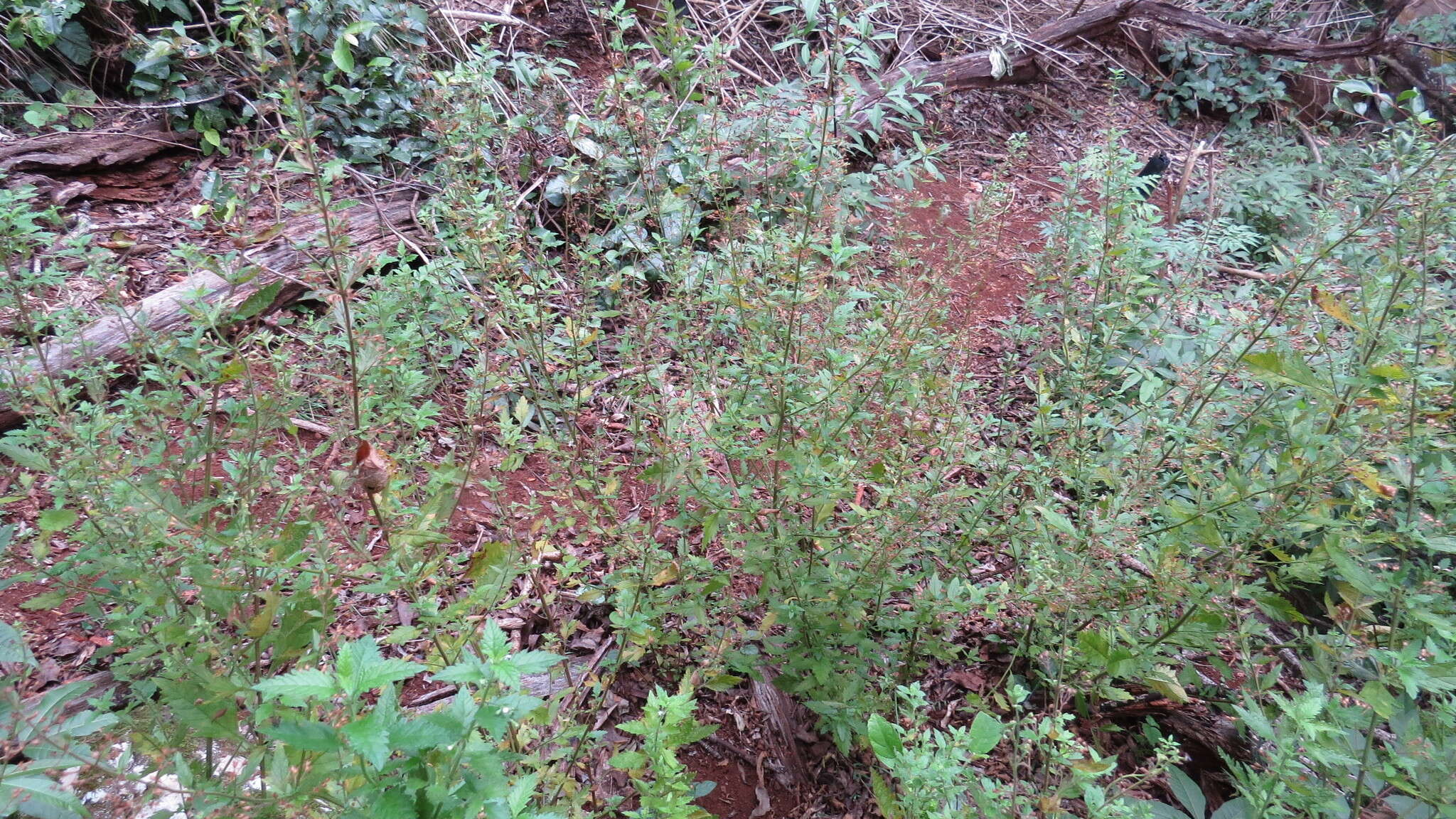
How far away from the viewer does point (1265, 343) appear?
2.66 m

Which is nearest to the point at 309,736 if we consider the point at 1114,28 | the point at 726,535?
the point at 726,535

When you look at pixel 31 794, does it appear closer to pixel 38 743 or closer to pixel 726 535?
pixel 38 743

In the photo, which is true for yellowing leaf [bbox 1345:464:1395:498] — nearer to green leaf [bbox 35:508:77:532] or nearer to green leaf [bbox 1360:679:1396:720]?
green leaf [bbox 1360:679:1396:720]

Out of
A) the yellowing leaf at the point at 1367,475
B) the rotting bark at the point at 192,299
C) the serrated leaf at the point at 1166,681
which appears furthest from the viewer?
the serrated leaf at the point at 1166,681

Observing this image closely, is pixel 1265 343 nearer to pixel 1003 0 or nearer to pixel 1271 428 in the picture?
pixel 1271 428

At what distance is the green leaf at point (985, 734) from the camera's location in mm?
1688

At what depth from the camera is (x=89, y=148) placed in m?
4.18

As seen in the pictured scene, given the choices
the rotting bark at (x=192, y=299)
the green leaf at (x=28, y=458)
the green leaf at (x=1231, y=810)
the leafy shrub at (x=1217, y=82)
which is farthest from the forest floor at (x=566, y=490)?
the leafy shrub at (x=1217, y=82)

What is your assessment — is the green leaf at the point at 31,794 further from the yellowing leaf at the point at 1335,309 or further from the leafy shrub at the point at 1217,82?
the leafy shrub at the point at 1217,82

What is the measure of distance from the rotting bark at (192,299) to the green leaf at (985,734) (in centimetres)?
182

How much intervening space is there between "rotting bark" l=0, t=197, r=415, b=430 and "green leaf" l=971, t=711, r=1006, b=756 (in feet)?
5.97

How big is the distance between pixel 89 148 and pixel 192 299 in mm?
3076

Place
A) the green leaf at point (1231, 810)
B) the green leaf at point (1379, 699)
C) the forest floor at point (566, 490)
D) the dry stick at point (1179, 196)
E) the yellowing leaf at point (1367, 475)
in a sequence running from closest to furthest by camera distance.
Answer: the green leaf at point (1379, 699) → the yellowing leaf at point (1367, 475) → the green leaf at point (1231, 810) → the forest floor at point (566, 490) → the dry stick at point (1179, 196)

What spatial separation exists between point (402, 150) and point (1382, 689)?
195 inches
